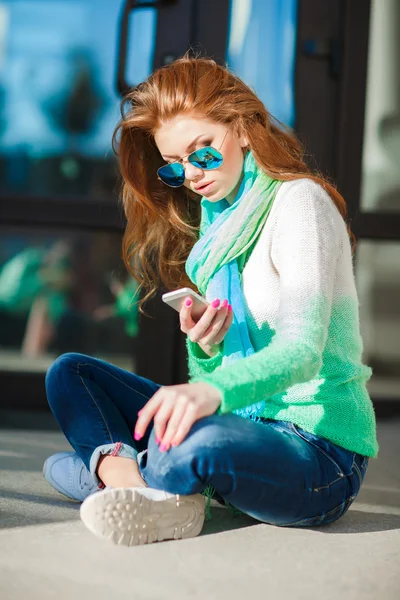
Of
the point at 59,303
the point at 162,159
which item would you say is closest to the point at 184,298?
the point at 162,159

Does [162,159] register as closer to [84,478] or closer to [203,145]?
[203,145]

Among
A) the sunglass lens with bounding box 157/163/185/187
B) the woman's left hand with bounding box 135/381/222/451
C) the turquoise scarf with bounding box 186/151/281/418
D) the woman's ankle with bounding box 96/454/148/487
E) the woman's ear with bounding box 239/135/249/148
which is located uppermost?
the woman's ear with bounding box 239/135/249/148

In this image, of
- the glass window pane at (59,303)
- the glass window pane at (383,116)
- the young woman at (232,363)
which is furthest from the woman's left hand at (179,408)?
the glass window pane at (383,116)

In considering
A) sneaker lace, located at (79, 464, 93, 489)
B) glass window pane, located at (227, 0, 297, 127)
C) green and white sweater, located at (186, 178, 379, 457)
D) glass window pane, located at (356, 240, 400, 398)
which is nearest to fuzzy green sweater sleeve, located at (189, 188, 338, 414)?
green and white sweater, located at (186, 178, 379, 457)

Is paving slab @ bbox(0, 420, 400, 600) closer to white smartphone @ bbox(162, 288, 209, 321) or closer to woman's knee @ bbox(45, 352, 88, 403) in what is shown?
woman's knee @ bbox(45, 352, 88, 403)

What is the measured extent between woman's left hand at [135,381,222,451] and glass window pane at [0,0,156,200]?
2.12 meters

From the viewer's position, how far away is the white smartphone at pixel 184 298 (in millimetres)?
1537

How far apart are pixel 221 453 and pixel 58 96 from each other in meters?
2.39

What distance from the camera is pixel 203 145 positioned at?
67.9 inches

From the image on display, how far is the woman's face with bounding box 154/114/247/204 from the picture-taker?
67.9 inches

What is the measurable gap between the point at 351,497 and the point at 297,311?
0.45 meters

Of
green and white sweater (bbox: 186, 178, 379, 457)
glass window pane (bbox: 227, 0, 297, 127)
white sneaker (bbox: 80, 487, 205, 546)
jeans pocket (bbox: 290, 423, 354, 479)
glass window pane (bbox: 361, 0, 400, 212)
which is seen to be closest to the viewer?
white sneaker (bbox: 80, 487, 205, 546)

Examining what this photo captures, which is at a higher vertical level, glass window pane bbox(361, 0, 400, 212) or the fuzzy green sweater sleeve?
glass window pane bbox(361, 0, 400, 212)

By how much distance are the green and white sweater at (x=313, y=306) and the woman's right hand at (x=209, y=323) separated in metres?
0.08
